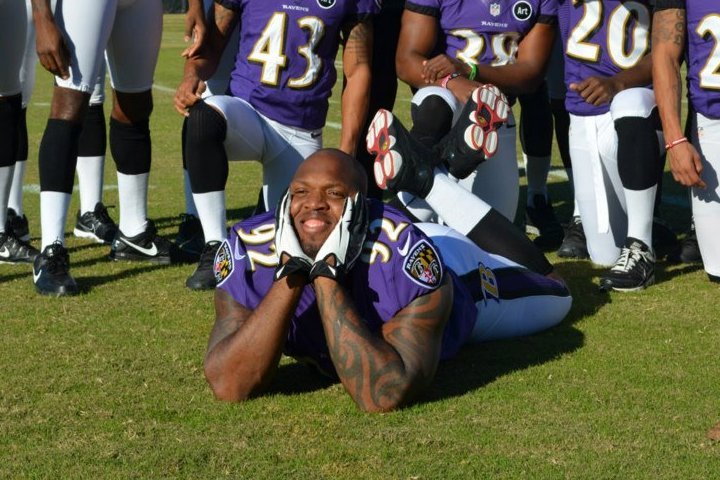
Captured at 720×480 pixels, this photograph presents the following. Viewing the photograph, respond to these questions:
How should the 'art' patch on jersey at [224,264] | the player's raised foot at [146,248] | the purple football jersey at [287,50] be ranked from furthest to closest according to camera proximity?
the player's raised foot at [146,248] → the purple football jersey at [287,50] → the 'art' patch on jersey at [224,264]

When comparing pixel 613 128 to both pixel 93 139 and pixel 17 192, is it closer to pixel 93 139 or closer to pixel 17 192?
pixel 93 139

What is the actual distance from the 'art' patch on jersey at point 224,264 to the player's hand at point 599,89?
2268 mm

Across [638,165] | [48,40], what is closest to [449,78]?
[638,165]

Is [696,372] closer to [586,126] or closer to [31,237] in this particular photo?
[586,126]

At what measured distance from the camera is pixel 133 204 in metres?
5.82

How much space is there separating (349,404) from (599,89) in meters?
2.39

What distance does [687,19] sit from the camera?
16.9 feet

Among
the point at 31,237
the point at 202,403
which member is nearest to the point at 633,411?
the point at 202,403

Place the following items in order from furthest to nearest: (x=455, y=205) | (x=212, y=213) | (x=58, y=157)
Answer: (x=212, y=213) < (x=58, y=157) < (x=455, y=205)

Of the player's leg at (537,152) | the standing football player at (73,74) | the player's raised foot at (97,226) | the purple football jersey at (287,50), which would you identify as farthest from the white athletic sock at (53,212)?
the player's leg at (537,152)

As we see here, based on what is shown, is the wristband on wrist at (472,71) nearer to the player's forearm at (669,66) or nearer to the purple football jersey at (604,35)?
the purple football jersey at (604,35)

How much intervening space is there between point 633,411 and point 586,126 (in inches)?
92.6

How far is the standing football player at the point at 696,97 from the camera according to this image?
198 inches

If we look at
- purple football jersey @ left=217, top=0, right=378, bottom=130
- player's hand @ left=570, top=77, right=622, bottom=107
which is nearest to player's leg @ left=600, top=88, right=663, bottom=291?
player's hand @ left=570, top=77, right=622, bottom=107
